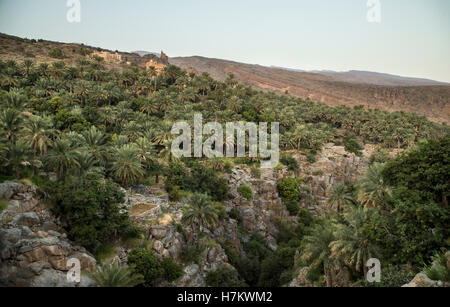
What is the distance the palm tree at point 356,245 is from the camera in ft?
70.6

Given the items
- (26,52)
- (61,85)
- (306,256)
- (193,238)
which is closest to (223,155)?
(193,238)

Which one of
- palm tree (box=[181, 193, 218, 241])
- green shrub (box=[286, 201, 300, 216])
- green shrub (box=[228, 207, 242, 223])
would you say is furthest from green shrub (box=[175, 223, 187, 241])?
green shrub (box=[286, 201, 300, 216])

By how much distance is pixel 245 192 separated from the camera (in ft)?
155

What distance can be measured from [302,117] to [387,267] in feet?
246

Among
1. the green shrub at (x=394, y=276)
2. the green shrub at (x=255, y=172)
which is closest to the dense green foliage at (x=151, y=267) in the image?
the green shrub at (x=394, y=276)

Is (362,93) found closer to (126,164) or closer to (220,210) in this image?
(220,210)

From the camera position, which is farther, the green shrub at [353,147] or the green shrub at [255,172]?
the green shrub at [353,147]

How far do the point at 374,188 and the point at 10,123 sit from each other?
4102cm

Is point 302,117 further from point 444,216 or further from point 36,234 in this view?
point 36,234

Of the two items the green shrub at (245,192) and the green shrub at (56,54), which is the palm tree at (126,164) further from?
the green shrub at (56,54)

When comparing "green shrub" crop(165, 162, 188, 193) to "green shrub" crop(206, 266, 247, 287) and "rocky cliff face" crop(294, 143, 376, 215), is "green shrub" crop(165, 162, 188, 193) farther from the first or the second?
"rocky cliff face" crop(294, 143, 376, 215)

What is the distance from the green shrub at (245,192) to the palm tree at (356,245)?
23.8m

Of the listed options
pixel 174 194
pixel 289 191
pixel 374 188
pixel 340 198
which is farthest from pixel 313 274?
pixel 289 191

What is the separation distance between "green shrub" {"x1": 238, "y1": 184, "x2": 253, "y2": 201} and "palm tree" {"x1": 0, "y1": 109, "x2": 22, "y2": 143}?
33.1 m
